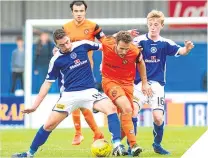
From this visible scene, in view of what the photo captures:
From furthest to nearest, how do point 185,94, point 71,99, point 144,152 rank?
point 185,94 < point 144,152 < point 71,99

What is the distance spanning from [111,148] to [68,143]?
2956 mm

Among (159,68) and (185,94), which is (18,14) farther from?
(159,68)

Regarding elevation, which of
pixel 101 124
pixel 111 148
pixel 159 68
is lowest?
pixel 101 124

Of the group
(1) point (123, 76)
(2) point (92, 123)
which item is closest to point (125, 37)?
(1) point (123, 76)

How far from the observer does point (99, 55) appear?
79.2ft

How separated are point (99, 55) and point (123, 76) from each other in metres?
12.6

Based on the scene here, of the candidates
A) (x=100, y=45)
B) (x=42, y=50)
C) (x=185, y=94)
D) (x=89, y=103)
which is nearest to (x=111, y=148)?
(x=89, y=103)

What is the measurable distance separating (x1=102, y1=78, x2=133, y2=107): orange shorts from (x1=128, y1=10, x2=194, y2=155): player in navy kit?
0.40m

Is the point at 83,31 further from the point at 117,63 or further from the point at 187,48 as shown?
the point at 187,48

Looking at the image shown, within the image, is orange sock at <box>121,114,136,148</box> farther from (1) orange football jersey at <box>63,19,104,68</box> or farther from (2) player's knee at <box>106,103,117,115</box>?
(1) orange football jersey at <box>63,19,104,68</box>

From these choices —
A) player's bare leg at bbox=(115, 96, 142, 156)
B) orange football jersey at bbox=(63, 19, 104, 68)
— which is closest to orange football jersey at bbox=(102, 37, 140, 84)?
→ player's bare leg at bbox=(115, 96, 142, 156)

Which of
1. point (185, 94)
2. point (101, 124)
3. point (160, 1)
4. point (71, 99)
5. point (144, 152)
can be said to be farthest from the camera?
point (160, 1)

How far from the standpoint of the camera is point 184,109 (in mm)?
20219

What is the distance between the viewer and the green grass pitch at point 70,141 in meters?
12.1
